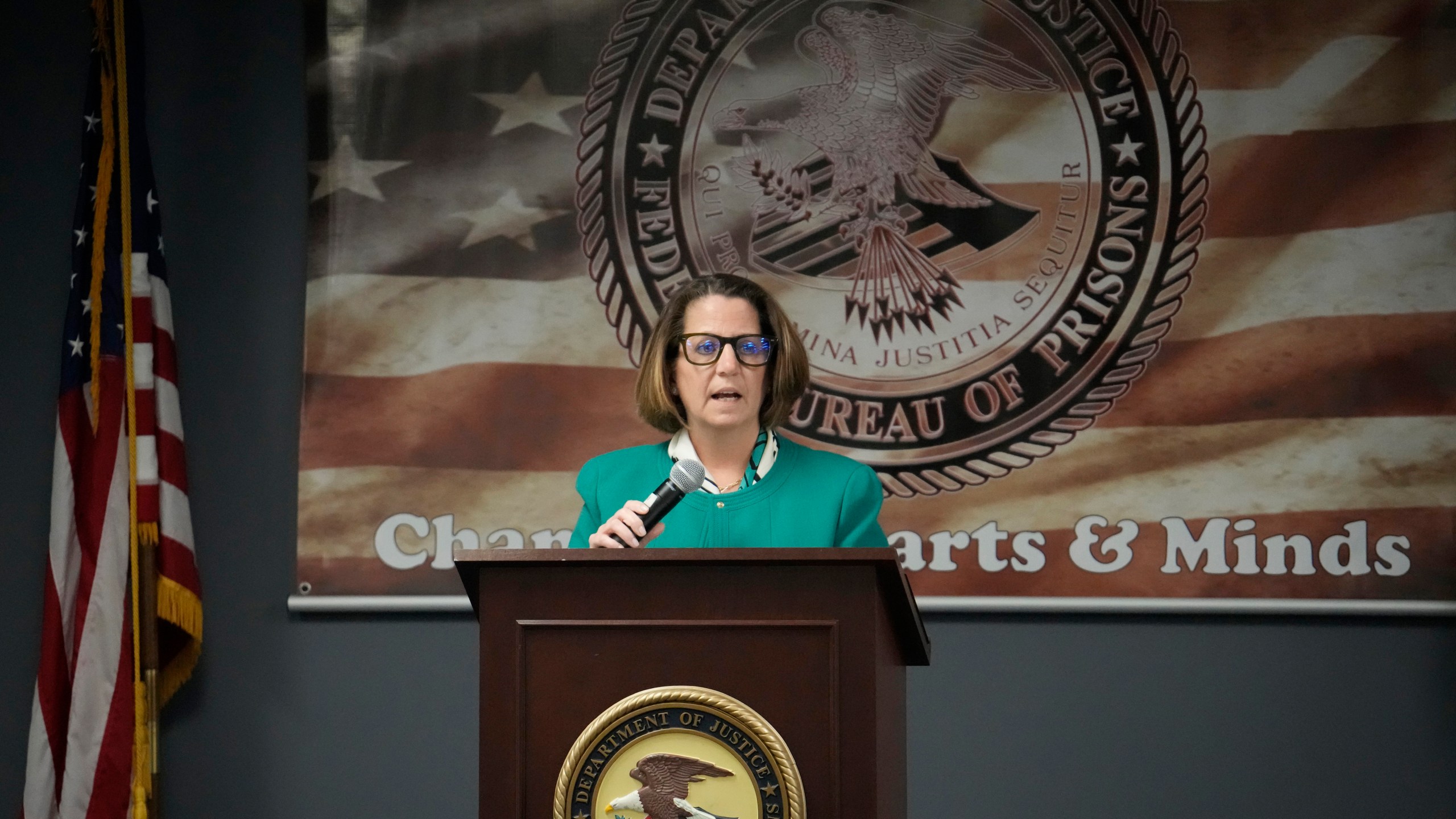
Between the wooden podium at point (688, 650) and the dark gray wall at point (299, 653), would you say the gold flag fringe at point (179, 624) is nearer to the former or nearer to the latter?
the dark gray wall at point (299, 653)

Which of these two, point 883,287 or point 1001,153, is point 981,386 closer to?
point 883,287

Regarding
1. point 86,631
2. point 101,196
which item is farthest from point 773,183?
point 86,631

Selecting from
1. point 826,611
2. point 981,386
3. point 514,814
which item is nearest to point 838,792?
point 826,611

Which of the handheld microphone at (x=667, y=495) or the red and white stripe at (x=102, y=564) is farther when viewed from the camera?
the red and white stripe at (x=102, y=564)

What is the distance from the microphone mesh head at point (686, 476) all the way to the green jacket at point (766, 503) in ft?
0.76

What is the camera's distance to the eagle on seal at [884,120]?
125 inches

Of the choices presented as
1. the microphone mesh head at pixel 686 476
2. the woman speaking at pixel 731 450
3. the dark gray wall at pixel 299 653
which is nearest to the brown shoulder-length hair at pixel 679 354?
the woman speaking at pixel 731 450

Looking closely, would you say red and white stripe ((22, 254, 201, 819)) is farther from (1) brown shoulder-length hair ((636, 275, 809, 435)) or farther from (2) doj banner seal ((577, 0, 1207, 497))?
(1) brown shoulder-length hair ((636, 275, 809, 435))

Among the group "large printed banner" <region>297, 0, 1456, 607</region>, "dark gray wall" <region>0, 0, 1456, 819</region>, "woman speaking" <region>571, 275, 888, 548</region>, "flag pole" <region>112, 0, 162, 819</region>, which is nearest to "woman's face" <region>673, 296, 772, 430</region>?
"woman speaking" <region>571, 275, 888, 548</region>

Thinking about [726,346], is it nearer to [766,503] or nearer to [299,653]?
[766,503]

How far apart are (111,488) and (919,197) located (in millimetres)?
2006

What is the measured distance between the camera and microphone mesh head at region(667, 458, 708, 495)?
5.63 feet

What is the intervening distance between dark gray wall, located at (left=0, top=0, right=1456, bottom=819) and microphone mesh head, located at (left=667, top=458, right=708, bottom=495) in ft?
5.06

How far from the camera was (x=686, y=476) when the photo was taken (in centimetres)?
173
